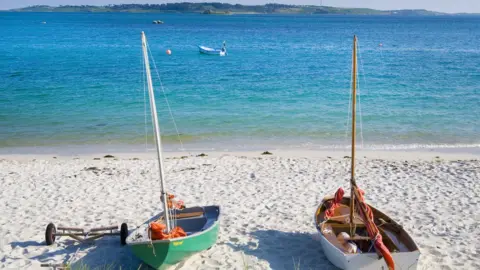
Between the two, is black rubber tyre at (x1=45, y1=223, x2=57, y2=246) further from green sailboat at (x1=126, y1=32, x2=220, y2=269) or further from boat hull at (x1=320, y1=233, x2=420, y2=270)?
boat hull at (x1=320, y1=233, x2=420, y2=270)

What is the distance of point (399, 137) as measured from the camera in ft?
82.3

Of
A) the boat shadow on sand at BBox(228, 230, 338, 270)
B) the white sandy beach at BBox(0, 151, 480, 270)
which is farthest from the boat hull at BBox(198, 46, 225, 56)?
the boat shadow on sand at BBox(228, 230, 338, 270)

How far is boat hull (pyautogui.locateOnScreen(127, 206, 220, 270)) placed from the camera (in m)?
9.98

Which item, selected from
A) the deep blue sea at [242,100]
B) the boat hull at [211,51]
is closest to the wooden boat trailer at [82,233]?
the deep blue sea at [242,100]

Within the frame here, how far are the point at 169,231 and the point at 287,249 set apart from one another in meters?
2.93

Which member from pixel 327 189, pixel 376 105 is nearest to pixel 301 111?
pixel 376 105

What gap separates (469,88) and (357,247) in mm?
32079

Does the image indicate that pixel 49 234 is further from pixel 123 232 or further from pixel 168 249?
pixel 168 249

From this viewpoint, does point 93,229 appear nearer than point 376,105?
Yes

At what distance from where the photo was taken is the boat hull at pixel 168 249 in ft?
32.8

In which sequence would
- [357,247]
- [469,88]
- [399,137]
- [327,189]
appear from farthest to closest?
[469,88], [399,137], [327,189], [357,247]

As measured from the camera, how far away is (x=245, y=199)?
49.6 ft

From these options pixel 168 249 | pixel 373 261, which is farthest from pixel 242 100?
pixel 373 261

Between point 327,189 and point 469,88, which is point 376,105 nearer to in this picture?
point 469,88
